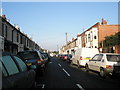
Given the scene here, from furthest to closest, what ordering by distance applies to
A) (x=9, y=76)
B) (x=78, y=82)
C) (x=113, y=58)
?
(x=113, y=58), (x=78, y=82), (x=9, y=76)

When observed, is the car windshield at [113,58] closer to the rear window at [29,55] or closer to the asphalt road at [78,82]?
the asphalt road at [78,82]

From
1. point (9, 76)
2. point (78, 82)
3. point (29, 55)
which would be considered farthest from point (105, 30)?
point (9, 76)

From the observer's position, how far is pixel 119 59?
11.2m

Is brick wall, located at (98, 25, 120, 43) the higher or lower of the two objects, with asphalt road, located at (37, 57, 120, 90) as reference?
higher

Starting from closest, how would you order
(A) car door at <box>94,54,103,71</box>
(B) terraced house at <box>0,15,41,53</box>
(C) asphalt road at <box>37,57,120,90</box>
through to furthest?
(C) asphalt road at <box>37,57,120,90</box> → (A) car door at <box>94,54,103,71</box> → (B) terraced house at <box>0,15,41,53</box>

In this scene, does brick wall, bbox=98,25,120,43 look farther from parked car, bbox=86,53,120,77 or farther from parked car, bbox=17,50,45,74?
parked car, bbox=17,50,45,74

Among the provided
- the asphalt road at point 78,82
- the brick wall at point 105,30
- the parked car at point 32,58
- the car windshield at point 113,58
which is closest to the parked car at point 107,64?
the car windshield at point 113,58

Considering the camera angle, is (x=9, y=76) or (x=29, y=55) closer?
(x=9, y=76)

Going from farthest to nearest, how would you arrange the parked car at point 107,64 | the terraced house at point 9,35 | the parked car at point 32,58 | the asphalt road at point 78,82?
the terraced house at point 9,35
the parked car at point 32,58
the parked car at point 107,64
the asphalt road at point 78,82

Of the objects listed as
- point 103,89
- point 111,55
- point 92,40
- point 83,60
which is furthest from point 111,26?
point 103,89

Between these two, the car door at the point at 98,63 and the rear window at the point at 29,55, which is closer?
the rear window at the point at 29,55

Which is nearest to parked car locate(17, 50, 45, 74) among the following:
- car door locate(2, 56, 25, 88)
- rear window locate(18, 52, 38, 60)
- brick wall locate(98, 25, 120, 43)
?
rear window locate(18, 52, 38, 60)

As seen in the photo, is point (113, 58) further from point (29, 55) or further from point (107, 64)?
point (29, 55)

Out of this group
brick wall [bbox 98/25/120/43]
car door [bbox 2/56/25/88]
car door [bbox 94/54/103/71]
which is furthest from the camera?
brick wall [bbox 98/25/120/43]
